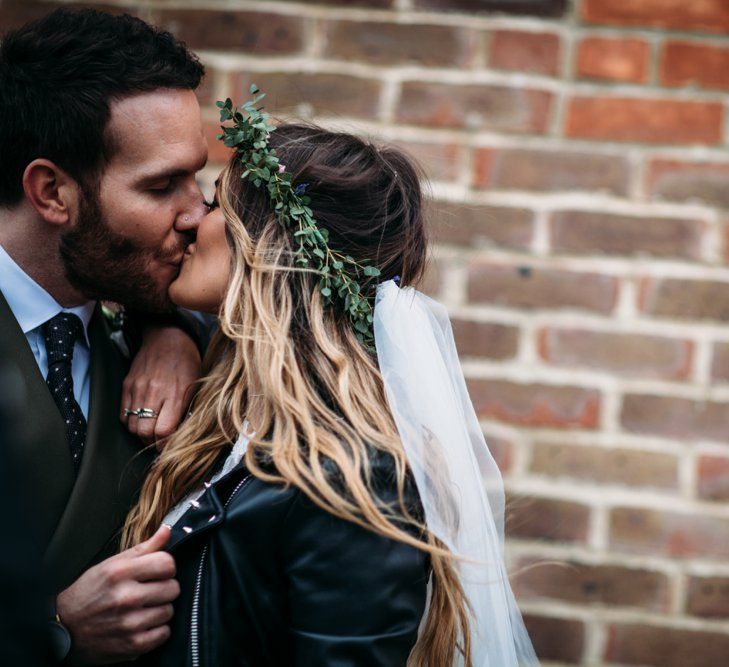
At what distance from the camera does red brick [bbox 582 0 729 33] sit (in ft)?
6.66

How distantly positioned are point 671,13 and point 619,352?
0.79 meters

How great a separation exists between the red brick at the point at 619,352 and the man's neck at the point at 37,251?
43.1 inches

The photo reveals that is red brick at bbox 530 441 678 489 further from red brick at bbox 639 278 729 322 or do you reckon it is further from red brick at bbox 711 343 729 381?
red brick at bbox 639 278 729 322

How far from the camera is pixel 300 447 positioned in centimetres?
154

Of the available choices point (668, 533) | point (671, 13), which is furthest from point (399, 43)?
point (668, 533)

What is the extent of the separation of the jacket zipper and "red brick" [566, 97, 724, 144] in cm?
115

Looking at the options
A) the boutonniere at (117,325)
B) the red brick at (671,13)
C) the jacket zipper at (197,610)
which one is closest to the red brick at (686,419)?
the red brick at (671,13)

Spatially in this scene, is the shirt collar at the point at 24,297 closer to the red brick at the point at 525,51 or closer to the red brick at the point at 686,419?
the red brick at the point at 525,51

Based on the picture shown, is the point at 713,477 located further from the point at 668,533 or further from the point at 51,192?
the point at 51,192

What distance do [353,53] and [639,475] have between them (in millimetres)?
1200

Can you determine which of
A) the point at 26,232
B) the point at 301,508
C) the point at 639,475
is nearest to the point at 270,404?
the point at 301,508

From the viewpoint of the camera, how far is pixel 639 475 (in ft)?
6.72

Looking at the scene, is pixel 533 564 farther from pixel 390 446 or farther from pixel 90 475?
pixel 90 475

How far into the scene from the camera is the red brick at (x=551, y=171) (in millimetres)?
2047
